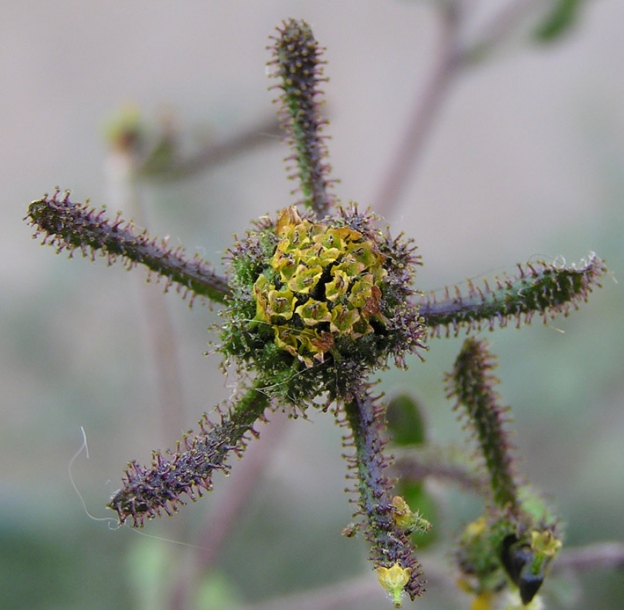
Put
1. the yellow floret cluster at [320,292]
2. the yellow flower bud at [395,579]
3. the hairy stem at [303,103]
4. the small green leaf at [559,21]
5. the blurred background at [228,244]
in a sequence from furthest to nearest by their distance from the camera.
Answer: the blurred background at [228,244] → the small green leaf at [559,21] → the hairy stem at [303,103] → the yellow floret cluster at [320,292] → the yellow flower bud at [395,579]

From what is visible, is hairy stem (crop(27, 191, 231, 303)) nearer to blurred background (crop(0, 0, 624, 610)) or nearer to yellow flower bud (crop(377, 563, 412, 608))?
blurred background (crop(0, 0, 624, 610))

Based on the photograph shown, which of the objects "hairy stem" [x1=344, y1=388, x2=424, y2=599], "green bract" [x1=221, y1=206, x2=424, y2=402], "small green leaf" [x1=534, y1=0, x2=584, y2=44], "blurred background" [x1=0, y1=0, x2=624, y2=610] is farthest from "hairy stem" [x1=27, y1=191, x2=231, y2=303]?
"small green leaf" [x1=534, y1=0, x2=584, y2=44]

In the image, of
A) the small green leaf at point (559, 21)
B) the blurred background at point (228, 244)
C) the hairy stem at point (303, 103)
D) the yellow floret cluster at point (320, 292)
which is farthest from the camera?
the blurred background at point (228, 244)

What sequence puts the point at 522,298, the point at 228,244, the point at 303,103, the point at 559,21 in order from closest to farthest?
the point at 522,298 → the point at 303,103 → the point at 559,21 → the point at 228,244

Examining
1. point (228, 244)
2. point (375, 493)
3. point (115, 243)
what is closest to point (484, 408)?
point (375, 493)

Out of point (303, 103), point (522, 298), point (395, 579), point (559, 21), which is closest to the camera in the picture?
point (395, 579)

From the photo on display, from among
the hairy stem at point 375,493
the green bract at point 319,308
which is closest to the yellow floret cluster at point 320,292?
the green bract at point 319,308

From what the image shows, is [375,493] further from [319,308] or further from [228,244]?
[228,244]

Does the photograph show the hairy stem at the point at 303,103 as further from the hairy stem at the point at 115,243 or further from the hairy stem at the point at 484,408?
the hairy stem at the point at 484,408
